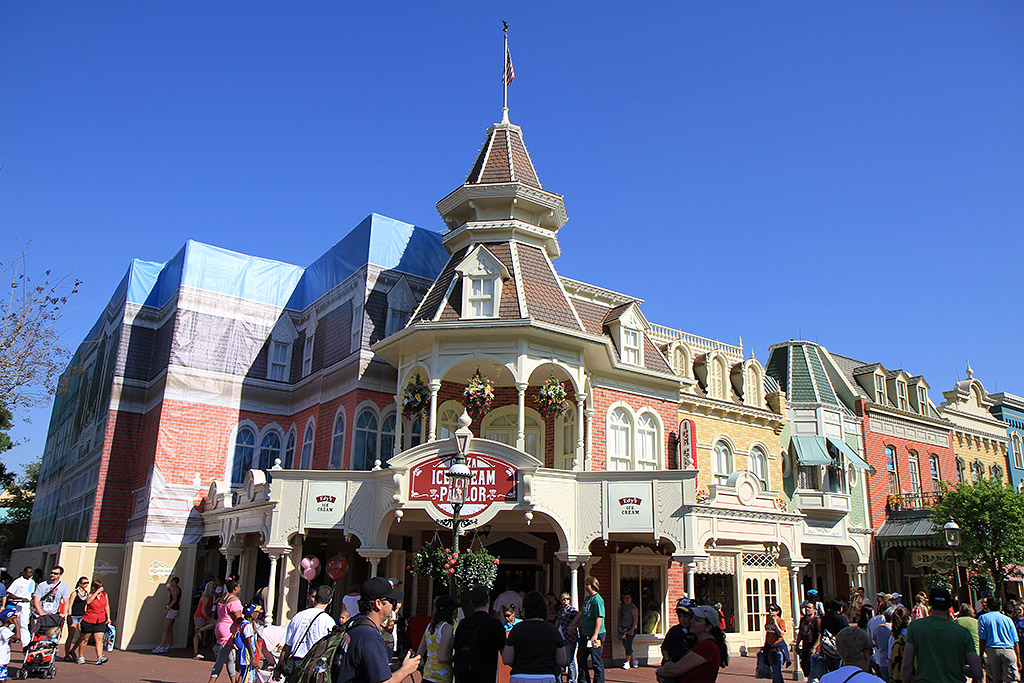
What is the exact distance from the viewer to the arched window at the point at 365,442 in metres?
22.1

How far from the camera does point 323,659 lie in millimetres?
5512

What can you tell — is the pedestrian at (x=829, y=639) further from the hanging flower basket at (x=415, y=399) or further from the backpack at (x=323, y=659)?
the hanging flower basket at (x=415, y=399)

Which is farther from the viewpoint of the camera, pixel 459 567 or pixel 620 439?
pixel 620 439

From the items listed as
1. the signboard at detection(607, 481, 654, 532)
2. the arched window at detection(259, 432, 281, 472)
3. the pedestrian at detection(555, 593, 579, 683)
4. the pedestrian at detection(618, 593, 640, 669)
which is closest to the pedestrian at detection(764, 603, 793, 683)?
the pedestrian at detection(555, 593, 579, 683)

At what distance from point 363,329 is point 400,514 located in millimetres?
6950

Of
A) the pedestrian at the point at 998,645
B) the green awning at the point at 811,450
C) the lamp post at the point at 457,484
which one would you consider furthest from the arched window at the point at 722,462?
the pedestrian at the point at 998,645

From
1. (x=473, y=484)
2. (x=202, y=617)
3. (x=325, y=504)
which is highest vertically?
(x=473, y=484)

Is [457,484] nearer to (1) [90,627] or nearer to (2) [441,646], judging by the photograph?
(2) [441,646]

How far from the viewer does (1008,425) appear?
38.1 meters

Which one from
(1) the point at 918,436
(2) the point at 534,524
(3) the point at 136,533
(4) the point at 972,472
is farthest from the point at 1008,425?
(3) the point at 136,533

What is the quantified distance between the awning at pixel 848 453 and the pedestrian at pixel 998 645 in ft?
56.4

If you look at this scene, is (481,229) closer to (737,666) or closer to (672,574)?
(672,574)

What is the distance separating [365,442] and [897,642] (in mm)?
15626

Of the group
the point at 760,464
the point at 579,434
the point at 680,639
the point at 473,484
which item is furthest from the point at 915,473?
the point at 680,639
